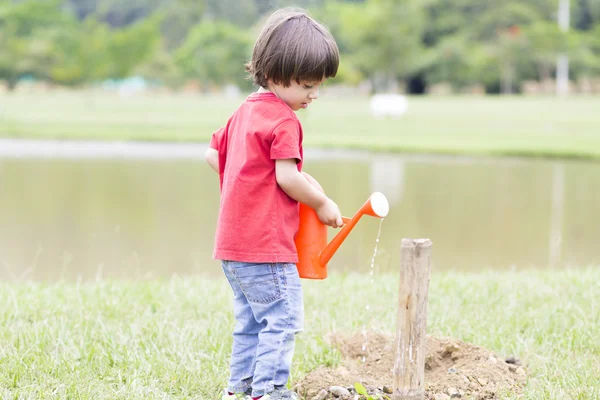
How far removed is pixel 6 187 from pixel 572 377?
25.1 feet

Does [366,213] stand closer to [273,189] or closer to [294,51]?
[273,189]

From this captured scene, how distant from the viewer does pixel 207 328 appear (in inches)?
137

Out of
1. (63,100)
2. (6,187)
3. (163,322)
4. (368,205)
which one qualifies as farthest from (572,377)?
(63,100)

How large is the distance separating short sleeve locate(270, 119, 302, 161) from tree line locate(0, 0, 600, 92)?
2340cm

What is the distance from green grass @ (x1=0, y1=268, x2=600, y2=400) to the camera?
2852 millimetres

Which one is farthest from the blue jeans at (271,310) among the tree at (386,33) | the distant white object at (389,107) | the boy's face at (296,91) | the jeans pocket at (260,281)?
the tree at (386,33)

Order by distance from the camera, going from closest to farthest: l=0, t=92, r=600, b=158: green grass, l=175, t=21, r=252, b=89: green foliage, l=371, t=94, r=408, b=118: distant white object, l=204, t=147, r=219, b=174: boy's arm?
l=204, t=147, r=219, b=174: boy's arm, l=0, t=92, r=600, b=158: green grass, l=371, t=94, r=408, b=118: distant white object, l=175, t=21, r=252, b=89: green foliage

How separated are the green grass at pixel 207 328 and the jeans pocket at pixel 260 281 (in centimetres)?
51

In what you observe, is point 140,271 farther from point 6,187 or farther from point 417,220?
point 6,187

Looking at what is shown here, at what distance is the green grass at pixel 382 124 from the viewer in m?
15.4

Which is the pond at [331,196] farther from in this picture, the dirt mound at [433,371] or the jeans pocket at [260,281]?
the jeans pocket at [260,281]

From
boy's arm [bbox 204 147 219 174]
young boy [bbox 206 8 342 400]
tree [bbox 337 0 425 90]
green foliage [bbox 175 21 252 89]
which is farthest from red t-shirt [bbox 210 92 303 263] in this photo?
green foliage [bbox 175 21 252 89]

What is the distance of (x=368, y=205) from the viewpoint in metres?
2.44

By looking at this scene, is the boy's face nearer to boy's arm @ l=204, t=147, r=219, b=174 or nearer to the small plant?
boy's arm @ l=204, t=147, r=219, b=174
